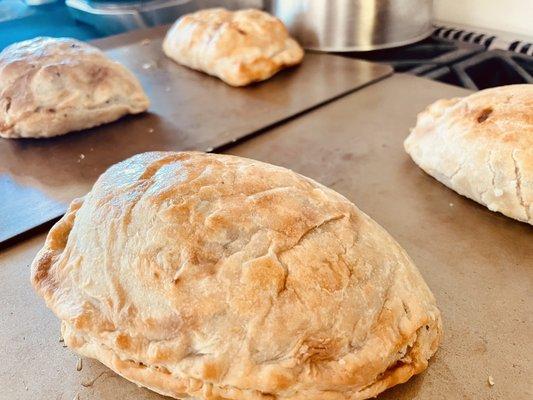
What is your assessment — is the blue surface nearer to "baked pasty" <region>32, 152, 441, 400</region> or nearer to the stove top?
the stove top

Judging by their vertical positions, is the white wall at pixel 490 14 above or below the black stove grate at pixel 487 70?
above

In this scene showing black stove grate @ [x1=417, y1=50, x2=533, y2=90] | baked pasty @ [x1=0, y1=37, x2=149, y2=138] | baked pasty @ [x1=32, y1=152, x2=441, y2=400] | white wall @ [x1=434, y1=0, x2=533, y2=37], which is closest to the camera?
baked pasty @ [x1=32, y1=152, x2=441, y2=400]

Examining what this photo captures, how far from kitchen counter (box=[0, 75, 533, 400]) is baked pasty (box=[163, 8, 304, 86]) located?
1.13 ft

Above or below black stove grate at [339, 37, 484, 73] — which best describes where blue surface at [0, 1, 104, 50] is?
below

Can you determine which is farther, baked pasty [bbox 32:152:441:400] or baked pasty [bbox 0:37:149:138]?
baked pasty [bbox 0:37:149:138]

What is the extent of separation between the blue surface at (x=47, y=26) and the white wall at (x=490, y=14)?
1729mm

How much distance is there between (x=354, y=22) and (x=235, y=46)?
0.51 m

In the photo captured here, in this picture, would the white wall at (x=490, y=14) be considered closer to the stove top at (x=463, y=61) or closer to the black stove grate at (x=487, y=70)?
the stove top at (x=463, y=61)

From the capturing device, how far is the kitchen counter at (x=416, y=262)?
0.86 m

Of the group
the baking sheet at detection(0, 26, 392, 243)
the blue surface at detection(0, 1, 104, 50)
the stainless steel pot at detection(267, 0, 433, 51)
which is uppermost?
the stainless steel pot at detection(267, 0, 433, 51)

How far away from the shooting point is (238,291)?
0.76 metres

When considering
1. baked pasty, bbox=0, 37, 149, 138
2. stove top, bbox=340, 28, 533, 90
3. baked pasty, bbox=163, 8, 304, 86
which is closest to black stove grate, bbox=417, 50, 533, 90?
stove top, bbox=340, 28, 533, 90

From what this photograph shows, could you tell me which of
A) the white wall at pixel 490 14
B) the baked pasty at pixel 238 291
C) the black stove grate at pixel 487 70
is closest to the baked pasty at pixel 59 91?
the baked pasty at pixel 238 291

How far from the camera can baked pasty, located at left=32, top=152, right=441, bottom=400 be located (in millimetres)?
743
